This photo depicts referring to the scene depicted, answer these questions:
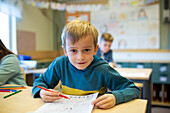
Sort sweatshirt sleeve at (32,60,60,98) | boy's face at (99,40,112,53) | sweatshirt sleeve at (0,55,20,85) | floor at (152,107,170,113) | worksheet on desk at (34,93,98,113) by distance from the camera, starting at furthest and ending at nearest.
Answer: floor at (152,107,170,113) → boy's face at (99,40,112,53) → sweatshirt sleeve at (0,55,20,85) → sweatshirt sleeve at (32,60,60,98) → worksheet on desk at (34,93,98,113)

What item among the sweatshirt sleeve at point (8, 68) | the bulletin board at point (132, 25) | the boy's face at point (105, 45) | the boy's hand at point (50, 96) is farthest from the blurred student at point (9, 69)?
the bulletin board at point (132, 25)

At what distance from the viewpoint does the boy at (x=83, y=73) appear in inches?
28.9

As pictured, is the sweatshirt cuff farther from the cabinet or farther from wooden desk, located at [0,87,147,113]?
the cabinet

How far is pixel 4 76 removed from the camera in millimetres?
1118

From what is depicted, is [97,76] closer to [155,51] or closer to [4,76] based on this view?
[4,76]

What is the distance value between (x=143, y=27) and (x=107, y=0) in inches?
43.1

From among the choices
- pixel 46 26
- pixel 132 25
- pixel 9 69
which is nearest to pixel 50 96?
pixel 9 69

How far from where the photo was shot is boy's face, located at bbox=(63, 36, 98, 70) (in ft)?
2.50

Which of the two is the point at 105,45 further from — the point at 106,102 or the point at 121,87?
the point at 106,102

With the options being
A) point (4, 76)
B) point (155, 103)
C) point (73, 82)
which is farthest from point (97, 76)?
point (155, 103)

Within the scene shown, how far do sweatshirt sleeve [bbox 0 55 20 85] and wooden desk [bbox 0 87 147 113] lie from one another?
34 centimetres

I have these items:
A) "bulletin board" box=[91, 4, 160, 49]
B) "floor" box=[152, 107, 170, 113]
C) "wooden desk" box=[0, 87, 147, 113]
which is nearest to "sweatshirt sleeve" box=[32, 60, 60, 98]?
"wooden desk" box=[0, 87, 147, 113]

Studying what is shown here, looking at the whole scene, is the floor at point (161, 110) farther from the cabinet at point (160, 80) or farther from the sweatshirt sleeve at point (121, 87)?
the sweatshirt sleeve at point (121, 87)

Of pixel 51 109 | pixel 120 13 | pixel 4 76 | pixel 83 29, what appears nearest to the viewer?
pixel 51 109
